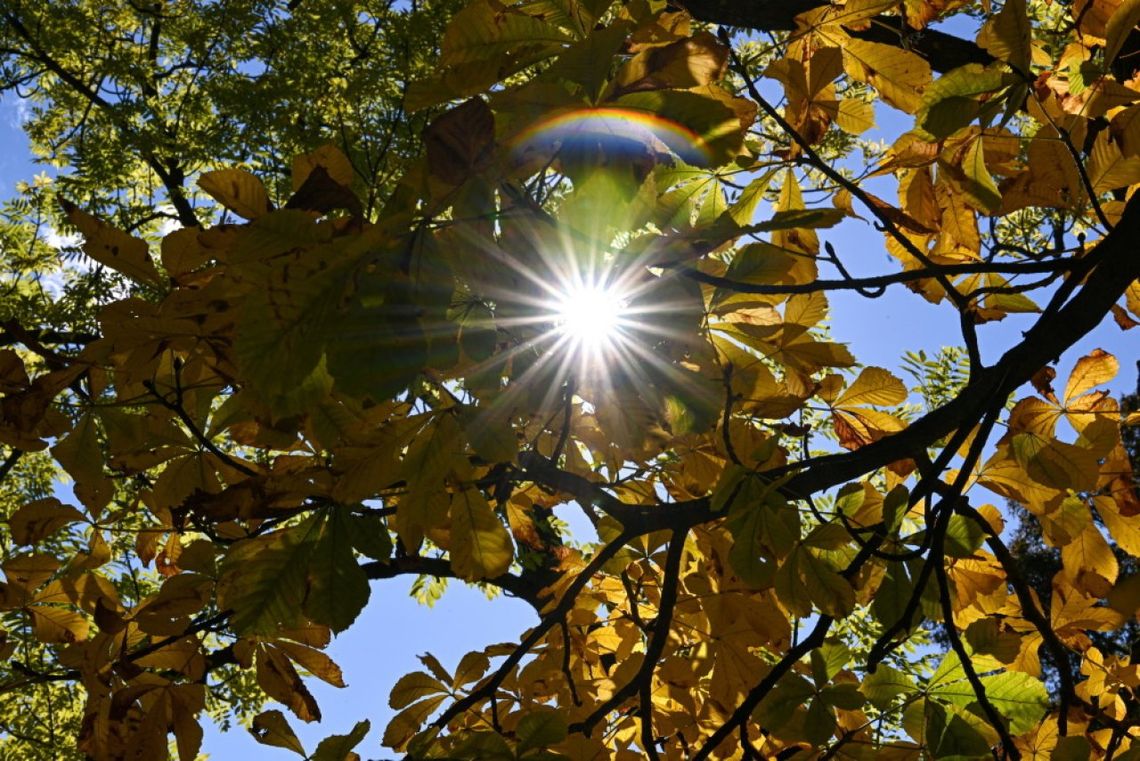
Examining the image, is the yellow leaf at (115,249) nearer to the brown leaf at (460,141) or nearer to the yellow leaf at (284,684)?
the brown leaf at (460,141)

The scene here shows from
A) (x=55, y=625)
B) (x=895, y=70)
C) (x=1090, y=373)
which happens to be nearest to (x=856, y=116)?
(x=895, y=70)

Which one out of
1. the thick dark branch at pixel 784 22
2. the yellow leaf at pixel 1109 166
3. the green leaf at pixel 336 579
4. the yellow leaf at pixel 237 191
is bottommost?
the green leaf at pixel 336 579

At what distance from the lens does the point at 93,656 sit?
1.33m

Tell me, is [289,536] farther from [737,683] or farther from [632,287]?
[737,683]

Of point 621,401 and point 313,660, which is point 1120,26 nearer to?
point 621,401

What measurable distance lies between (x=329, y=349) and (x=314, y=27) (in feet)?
15.8

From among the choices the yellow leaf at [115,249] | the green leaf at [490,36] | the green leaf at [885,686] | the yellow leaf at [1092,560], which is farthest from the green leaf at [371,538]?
the yellow leaf at [1092,560]

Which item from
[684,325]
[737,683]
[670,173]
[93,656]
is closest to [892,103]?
[670,173]

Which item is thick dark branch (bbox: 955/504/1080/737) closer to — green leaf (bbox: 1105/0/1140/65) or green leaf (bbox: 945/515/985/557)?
green leaf (bbox: 945/515/985/557)

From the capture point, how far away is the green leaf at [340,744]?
3.43 feet

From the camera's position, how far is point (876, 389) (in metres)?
1.52

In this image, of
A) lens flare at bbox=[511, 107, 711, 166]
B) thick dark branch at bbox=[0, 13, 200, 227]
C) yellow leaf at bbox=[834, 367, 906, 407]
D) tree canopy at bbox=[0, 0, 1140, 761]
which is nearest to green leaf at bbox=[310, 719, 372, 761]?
tree canopy at bbox=[0, 0, 1140, 761]

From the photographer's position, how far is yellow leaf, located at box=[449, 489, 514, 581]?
1174 mm

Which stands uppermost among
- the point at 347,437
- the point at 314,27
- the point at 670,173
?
the point at 314,27
